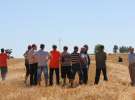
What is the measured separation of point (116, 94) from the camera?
18672mm

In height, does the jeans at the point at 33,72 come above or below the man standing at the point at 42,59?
below

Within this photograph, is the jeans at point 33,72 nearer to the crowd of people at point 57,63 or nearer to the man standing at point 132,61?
the crowd of people at point 57,63

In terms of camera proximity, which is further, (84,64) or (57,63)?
(84,64)

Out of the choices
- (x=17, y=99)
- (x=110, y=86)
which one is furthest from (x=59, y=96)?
(x=110, y=86)

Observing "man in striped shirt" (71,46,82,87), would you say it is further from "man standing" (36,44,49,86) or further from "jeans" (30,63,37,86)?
"jeans" (30,63,37,86)

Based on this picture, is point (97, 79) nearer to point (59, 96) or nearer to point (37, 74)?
point (37, 74)

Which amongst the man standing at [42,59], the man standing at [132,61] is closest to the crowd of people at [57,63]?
the man standing at [42,59]

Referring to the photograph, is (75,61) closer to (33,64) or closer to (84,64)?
(84,64)

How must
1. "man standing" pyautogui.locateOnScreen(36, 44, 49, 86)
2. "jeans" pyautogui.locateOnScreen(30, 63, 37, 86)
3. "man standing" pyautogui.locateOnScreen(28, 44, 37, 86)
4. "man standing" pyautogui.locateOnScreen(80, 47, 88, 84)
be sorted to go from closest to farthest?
"man standing" pyautogui.locateOnScreen(36, 44, 49, 86) → "man standing" pyautogui.locateOnScreen(28, 44, 37, 86) → "jeans" pyautogui.locateOnScreen(30, 63, 37, 86) → "man standing" pyautogui.locateOnScreen(80, 47, 88, 84)

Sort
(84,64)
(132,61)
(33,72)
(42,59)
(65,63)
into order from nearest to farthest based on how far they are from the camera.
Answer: (42,59) → (65,63) → (33,72) → (84,64) → (132,61)

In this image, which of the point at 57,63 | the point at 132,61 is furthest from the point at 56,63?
the point at 132,61

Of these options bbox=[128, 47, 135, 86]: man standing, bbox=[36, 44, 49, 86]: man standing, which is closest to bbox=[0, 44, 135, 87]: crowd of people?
bbox=[36, 44, 49, 86]: man standing

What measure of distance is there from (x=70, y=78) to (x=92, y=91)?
15.6 feet

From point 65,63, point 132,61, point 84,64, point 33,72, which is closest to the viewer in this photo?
point 65,63
